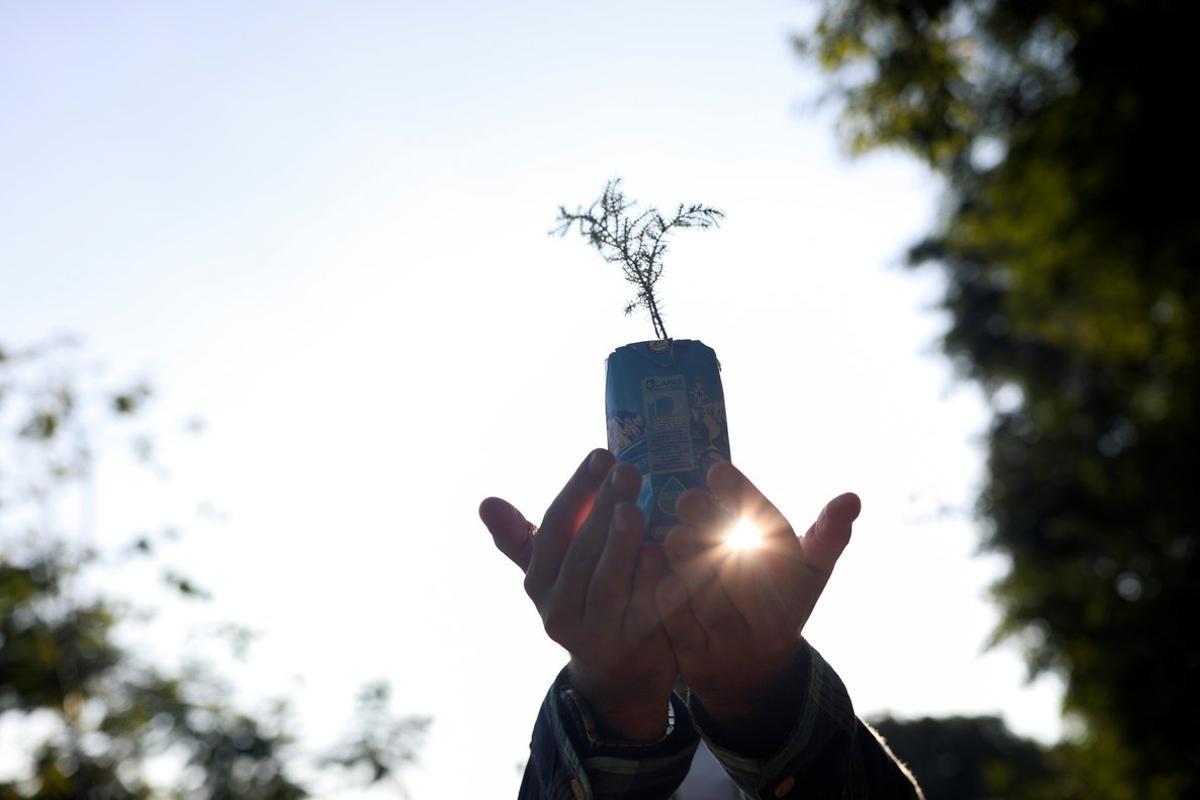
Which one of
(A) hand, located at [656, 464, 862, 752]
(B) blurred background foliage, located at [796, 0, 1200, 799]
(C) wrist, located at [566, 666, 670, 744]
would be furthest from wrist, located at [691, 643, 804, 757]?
(B) blurred background foliage, located at [796, 0, 1200, 799]

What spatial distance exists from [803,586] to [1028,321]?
6.00 meters

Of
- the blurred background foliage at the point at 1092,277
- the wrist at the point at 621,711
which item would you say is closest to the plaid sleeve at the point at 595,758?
the wrist at the point at 621,711

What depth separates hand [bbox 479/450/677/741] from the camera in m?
2.12

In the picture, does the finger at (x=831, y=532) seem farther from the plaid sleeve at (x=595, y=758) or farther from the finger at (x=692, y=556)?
the plaid sleeve at (x=595, y=758)

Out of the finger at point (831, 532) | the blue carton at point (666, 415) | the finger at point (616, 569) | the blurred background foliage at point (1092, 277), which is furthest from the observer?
the blurred background foliage at point (1092, 277)

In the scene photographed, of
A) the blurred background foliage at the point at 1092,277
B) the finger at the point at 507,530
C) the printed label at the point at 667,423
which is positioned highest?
the blurred background foliage at the point at 1092,277

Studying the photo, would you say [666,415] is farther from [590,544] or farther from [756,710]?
[756,710]

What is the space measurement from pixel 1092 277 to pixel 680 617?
5.62 meters

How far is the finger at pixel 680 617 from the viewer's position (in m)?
2.11

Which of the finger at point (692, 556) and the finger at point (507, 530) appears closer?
the finger at point (692, 556)

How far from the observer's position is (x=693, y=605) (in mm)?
2107

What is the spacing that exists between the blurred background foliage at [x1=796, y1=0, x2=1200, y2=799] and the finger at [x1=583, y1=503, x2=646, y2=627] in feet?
13.7

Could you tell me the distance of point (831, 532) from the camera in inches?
91.4

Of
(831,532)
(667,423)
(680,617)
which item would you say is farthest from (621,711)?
(667,423)
